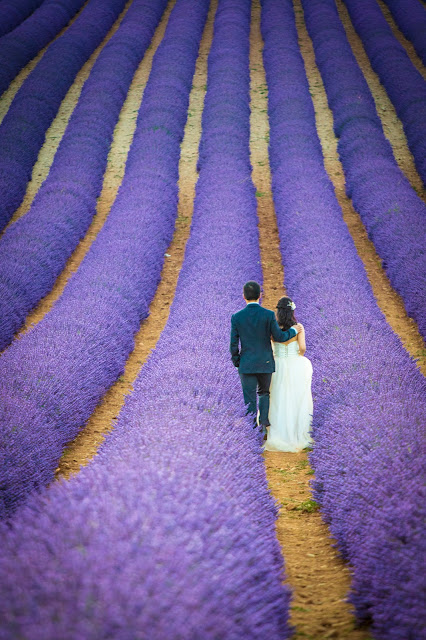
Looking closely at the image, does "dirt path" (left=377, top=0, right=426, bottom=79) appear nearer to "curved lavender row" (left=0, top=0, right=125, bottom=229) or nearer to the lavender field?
the lavender field

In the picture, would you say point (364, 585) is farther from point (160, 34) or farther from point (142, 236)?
point (160, 34)

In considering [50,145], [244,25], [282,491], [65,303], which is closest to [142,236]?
[65,303]

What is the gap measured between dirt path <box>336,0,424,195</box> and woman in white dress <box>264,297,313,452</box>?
26.2ft

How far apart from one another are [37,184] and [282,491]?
35.1 feet

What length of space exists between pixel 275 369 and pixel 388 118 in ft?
41.4

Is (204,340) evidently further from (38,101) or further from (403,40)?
(403,40)

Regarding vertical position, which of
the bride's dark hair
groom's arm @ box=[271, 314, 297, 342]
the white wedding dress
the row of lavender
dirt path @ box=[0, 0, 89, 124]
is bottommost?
the row of lavender

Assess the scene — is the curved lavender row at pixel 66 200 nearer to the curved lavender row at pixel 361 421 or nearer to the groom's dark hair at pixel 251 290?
the groom's dark hair at pixel 251 290

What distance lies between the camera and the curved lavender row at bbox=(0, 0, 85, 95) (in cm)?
1834

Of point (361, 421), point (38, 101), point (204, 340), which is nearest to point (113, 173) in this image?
point (38, 101)

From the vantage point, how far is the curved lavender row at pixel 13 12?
2159 centimetres

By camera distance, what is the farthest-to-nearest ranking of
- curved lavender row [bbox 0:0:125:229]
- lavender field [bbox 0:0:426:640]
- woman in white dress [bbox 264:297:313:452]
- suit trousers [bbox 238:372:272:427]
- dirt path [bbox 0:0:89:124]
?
dirt path [bbox 0:0:89:124] → curved lavender row [bbox 0:0:125:229] → woman in white dress [bbox 264:297:313:452] → suit trousers [bbox 238:372:272:427] → lavender field [bbox 0:0:426:640]

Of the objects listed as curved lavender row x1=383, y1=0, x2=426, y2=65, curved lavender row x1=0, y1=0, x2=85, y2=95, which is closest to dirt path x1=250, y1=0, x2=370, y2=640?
curved lavender row x1=0, y1=0, x2=85, y2=95

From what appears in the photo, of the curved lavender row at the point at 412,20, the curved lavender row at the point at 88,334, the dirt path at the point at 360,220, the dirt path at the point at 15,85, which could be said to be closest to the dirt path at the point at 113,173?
the curved lavender row at the point at 88,334
